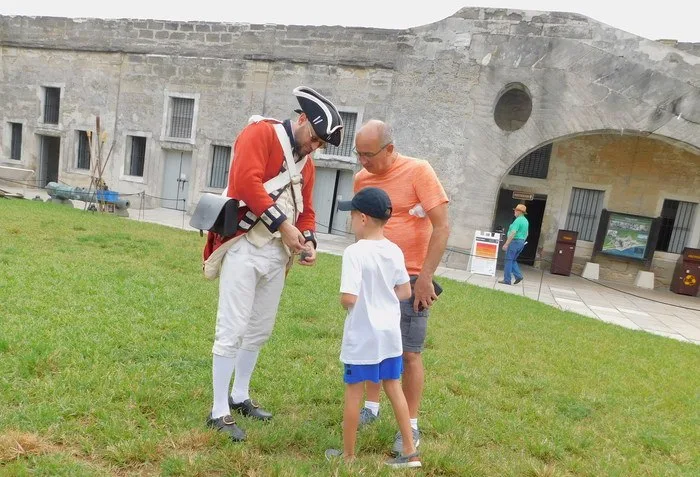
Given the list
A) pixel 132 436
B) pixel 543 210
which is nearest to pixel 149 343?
pixel 132 436

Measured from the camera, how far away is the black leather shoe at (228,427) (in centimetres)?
284

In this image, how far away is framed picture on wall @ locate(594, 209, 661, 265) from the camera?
14.1m

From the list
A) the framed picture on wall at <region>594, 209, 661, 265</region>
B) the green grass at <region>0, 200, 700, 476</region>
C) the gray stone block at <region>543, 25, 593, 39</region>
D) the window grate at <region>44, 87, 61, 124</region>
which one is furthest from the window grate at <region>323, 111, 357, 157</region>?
the window grate at <region>44, 87, 61, 124</region>

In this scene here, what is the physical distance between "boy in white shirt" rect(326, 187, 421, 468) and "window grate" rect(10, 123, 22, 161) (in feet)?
67.4

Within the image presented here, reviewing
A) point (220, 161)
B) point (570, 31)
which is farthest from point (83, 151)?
point (570, 31)

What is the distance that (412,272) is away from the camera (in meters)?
3.13

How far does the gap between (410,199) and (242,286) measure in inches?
43.7

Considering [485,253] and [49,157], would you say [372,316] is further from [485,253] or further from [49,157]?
[49,157]

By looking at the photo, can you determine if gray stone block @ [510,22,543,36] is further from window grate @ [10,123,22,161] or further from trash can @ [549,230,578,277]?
window grate @ [10,123,22,161]

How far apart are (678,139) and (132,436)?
12.7 m

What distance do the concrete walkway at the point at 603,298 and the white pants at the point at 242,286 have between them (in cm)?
757

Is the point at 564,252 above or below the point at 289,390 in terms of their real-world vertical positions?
above

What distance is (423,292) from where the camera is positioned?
2986 millimetres

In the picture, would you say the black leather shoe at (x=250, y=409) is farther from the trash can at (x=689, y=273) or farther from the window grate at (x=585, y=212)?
the trash can at (x=689, y=273)
